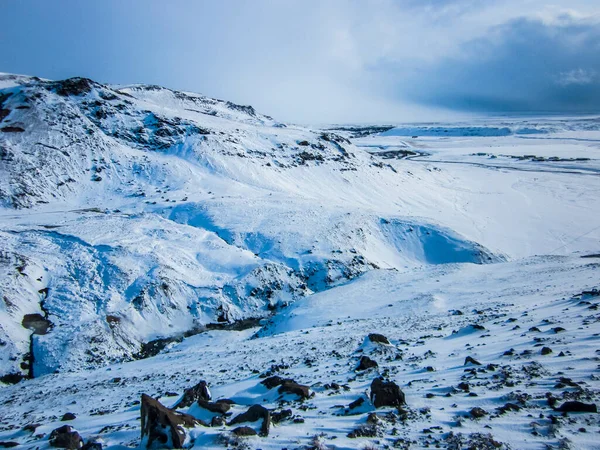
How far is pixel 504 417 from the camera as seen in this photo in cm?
739

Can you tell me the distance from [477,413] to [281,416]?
13.6 ft

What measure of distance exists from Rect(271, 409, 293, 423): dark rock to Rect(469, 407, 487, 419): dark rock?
3.88 meters

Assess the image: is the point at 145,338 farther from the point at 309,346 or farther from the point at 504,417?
the point at 504,417

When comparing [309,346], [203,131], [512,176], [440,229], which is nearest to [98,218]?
[309,346]

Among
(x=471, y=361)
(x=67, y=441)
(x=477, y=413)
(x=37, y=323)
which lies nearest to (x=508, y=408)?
(x=477, y=413)

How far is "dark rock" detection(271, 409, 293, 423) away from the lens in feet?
26.6

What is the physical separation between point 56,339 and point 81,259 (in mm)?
6940

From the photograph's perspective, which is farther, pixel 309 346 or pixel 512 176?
pixel 512 176

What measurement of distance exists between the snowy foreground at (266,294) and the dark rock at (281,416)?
0.07 m

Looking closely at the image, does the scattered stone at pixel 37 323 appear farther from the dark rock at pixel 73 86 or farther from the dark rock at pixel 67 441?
the dark rock at pixel 73 86

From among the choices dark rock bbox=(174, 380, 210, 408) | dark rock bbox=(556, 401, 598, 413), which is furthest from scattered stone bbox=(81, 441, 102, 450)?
dark rock bbox=(556, 401, 598, 413)

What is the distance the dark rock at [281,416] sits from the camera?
8116mm

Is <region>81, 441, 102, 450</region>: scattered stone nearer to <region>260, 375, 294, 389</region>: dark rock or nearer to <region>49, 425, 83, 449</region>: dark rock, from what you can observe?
<region>49, 425, 83, 449</region>: dark rock

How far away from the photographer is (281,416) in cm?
823
